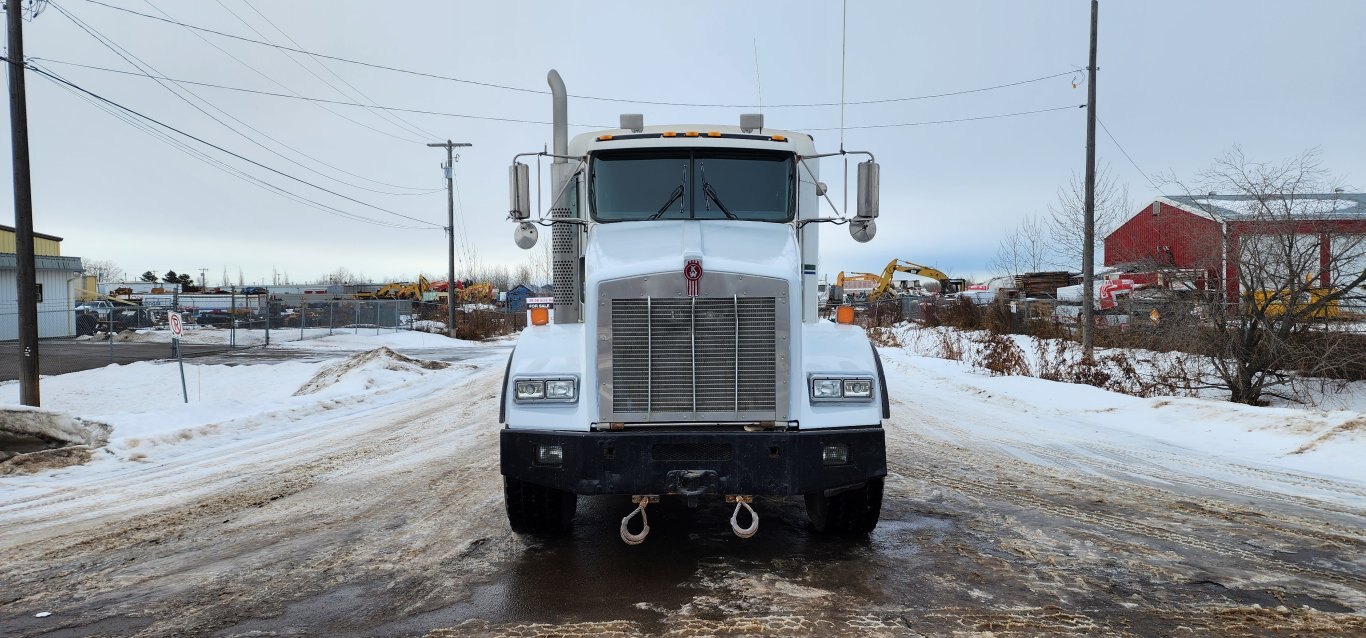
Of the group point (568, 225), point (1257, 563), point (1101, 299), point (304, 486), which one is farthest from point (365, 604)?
point (1101, 299)

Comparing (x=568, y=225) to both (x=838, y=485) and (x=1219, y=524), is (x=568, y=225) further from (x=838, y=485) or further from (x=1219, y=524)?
(x=1219, y=524)

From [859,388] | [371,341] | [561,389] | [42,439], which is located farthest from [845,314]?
[371,341]

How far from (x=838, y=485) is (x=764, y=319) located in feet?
3.40

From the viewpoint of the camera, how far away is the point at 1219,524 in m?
5.52

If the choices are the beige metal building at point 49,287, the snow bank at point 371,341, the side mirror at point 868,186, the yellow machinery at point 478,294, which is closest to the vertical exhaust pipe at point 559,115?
the side mirror at point 868,186

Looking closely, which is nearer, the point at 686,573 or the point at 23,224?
the point at 686,573

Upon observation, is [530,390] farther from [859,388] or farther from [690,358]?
[859,388]

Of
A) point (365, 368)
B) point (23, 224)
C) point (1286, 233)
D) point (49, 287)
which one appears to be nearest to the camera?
point (23, 224)

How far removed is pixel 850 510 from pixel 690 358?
152 cm

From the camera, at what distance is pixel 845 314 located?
5441 mm

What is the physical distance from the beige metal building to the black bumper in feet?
122

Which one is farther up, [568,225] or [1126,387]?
[568,225]

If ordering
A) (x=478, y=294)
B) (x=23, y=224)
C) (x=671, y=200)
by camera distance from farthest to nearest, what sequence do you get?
1. (x=478, y=294)
2. (x=23, y=224)
3. (x=671, y=200)

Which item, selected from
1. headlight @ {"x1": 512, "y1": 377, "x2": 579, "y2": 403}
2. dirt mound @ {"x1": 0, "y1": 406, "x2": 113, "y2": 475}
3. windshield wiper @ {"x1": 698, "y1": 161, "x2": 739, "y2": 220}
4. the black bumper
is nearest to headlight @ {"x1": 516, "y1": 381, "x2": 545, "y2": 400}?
headlight @ {"x1": 512, "y1": 377, "x2": 579, "y2": 403}
